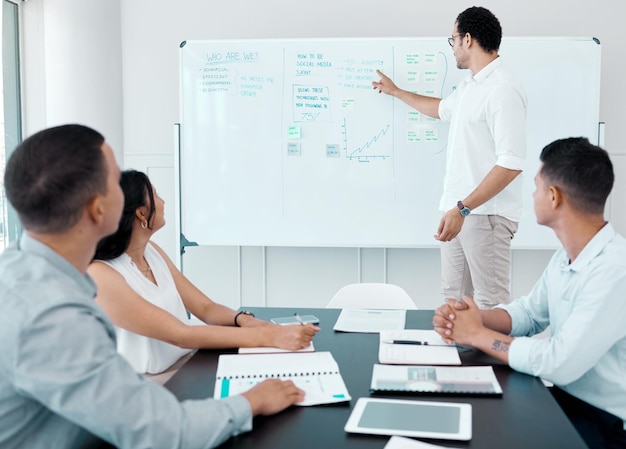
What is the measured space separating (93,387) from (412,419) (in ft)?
1.88

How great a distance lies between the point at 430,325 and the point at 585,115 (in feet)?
6.66

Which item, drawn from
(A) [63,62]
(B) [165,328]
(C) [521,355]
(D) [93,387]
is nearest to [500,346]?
(C) [521,355]

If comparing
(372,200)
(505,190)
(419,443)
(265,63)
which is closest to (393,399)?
→ (419,443)

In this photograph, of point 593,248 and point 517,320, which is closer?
point 593,248

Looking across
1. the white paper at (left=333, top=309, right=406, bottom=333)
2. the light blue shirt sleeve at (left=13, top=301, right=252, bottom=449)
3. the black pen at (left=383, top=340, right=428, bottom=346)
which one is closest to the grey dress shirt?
the light blue shirt sleeve at (left=13, top=301, right=252, bottom=449)

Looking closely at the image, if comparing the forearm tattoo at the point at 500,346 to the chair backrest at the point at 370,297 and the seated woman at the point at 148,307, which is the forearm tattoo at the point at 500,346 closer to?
the seated woman at the point at 148,307

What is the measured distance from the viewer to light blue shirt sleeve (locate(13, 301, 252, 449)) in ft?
3.14

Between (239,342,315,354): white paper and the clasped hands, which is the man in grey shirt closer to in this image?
(239,342,315,354): white paper

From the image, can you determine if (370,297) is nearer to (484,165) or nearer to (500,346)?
(484,165)

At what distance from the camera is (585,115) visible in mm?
3432

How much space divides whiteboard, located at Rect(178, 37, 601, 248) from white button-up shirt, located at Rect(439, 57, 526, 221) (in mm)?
570

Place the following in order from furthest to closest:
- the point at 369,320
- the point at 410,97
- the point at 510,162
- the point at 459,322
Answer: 1. the point at 410,97
2. the point at 510,162
3. the point at 369,320
4. the point at 459,322

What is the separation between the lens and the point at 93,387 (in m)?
0.98

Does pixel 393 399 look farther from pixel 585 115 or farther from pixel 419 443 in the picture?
pixel 585 115
